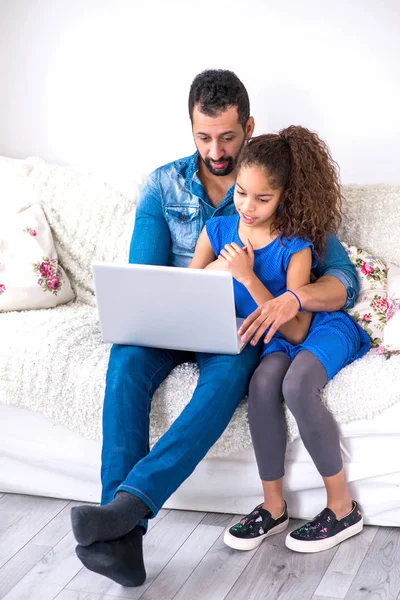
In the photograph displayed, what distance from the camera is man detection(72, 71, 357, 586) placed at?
1.58m

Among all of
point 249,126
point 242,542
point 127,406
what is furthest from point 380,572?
point 249,126

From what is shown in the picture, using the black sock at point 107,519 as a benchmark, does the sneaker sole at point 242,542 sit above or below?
below

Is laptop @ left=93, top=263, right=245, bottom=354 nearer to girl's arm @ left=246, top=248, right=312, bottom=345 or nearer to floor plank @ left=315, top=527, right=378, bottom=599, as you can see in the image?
girl's arm @ left=246, top=248, right=312, bottom=345

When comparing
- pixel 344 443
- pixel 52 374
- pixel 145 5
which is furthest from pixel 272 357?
pixel 145 5

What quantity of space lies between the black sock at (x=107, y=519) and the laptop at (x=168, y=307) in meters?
0.38

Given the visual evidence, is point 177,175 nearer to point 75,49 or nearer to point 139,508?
point 75,49

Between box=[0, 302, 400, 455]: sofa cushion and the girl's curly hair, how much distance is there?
0.35 meters

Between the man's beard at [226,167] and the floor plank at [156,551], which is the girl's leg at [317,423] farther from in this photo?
the man's beard at [226,167]

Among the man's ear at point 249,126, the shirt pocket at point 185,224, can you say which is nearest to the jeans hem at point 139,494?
the shirt pocket at point 185,224

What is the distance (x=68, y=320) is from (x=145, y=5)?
1094mm

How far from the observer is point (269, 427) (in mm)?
1791

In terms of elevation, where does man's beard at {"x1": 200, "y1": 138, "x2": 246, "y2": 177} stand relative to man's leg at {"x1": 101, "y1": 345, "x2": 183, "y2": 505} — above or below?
above

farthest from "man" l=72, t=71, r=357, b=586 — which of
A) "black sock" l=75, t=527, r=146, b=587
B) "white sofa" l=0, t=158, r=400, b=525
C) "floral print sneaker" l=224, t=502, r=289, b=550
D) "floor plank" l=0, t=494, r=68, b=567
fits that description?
"floor plank" l=0, t=494, r=68, b=567

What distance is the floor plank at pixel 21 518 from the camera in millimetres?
1861
